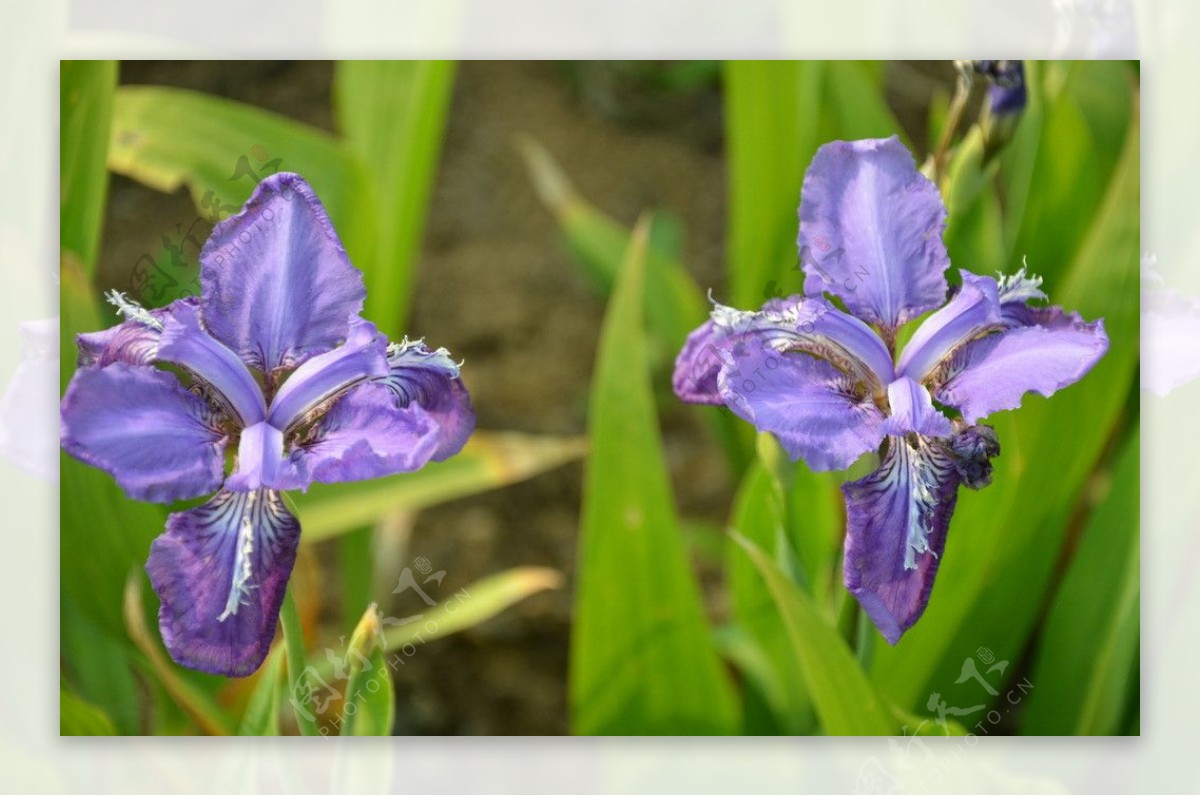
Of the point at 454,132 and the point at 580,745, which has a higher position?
the point at 454,132

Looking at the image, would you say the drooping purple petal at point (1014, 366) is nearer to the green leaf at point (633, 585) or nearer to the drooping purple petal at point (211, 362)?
the green leaf at point (633, 585)

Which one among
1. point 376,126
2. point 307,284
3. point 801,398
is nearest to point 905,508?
point 801,398

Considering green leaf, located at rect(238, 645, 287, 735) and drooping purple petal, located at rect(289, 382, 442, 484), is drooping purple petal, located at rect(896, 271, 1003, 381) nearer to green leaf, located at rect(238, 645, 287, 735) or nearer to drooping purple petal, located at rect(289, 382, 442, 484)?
drooping purple petal, located at rect(289, 382, 442, 484)

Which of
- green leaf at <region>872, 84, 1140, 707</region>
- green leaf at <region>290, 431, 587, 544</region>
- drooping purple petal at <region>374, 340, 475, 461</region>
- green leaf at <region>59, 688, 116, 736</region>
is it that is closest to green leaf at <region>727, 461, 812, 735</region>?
green leaf at <region>872, 84, 1140, 707</region>

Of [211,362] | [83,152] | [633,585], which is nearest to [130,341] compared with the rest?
[211,362]

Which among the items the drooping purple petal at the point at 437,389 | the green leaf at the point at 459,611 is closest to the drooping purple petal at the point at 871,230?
the drooping purple petal at the point at 437,389

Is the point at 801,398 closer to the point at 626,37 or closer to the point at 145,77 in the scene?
the point at 626,37

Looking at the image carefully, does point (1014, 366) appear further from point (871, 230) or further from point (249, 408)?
point (249, 408)
